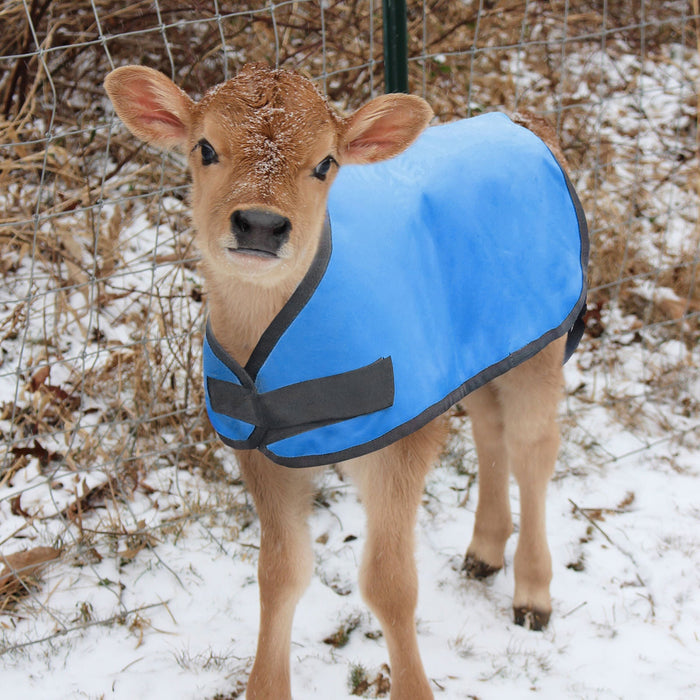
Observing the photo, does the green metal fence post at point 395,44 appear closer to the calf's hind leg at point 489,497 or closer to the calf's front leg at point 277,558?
the calf's hind leg at point 489,497

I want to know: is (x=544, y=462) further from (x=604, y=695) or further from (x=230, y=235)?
(x=230, y=235)

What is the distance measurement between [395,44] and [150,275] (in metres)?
2.13

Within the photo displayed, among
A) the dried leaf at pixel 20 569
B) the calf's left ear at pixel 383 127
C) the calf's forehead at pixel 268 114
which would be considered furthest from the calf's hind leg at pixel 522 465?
the dried leaf at pixel 20 569

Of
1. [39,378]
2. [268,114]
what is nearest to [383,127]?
[268,114]

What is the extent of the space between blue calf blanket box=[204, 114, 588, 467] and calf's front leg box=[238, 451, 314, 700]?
8.9 inches

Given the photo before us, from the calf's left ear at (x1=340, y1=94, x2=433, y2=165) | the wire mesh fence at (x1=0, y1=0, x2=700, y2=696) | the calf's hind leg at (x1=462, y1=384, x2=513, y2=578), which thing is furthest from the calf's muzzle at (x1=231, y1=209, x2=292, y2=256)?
the calf's hind leg at (x1=462, y1=384, x2=513, y2=578)

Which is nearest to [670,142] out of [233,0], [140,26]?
[233,0]

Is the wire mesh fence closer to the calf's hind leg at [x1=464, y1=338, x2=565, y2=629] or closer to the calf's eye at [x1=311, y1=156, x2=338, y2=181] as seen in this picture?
the calf's hind leg at [x1=464, y1=338, x2=565, y2=629]

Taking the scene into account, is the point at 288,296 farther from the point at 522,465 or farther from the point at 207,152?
the point at 522,465

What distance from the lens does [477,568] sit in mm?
3314

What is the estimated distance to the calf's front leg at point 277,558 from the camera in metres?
2.50

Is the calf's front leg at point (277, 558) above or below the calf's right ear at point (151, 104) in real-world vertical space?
below

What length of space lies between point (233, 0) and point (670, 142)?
379 centimetres

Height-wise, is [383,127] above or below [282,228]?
above
